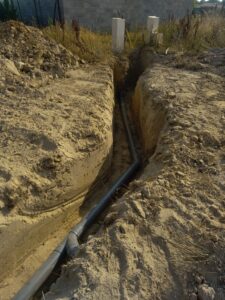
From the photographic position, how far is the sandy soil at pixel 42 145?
3670 millimetres

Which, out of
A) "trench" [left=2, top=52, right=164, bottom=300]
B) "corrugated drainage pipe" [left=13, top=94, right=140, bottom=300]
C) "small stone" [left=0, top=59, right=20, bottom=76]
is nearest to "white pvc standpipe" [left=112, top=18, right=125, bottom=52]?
"trench" [left=2, top=52, right=164, bottom=300]

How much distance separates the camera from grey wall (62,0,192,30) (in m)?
10.4

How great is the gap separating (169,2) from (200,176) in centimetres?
1107

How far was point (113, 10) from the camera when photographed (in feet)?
36.6

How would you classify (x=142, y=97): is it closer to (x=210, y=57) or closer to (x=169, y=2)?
(x=210, y=57)

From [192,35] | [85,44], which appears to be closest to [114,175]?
[85,44]

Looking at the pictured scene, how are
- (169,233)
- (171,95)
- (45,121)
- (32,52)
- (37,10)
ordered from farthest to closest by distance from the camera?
(37,10) → (32,52) → (171,95) → (45,121) → (169,233)

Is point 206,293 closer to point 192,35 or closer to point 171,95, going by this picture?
point 171,95

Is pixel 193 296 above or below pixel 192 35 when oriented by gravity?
below

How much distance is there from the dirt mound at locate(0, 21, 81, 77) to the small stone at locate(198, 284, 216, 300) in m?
5.03

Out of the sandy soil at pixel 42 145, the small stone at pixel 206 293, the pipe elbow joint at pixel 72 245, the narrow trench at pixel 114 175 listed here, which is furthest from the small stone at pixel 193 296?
the sandy soil at pixel 42 145

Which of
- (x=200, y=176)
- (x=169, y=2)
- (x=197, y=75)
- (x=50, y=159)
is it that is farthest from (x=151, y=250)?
(x=169, y=2)

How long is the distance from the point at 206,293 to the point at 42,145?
2.76 metres

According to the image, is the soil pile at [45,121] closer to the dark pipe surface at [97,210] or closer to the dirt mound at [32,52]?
the dirt mound at [32,52]
